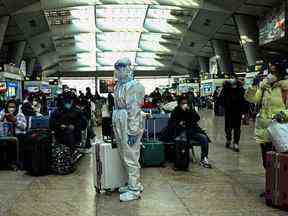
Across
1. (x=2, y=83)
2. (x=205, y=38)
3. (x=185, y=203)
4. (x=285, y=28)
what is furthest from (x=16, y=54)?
(x=185, y=203)

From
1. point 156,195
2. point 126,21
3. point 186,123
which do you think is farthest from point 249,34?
point 156,195

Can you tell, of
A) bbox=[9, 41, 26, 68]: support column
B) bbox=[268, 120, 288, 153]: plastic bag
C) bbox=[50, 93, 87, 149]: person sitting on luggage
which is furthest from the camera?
bbox=[9, 41, 26, 68]: support column

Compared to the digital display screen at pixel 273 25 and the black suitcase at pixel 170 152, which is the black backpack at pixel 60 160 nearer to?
the black suitcase at pixel 170 152

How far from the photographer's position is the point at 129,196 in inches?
226

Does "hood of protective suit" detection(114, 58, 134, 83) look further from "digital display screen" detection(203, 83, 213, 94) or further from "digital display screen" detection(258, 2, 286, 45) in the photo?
"digital display screen" detection(203, 83, 213, 94)

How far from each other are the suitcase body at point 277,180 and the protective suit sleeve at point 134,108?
1585 mm

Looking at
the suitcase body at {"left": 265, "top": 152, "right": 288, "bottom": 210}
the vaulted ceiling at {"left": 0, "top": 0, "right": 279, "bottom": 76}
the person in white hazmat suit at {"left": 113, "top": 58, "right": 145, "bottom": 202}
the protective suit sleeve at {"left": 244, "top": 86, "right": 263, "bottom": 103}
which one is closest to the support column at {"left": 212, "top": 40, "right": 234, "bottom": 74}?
the vaulted ceiling at {"left": 0, "top": 0, "right": 279, "bottom": 76}

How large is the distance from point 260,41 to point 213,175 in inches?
852

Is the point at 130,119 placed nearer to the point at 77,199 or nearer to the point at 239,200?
the point at 77,199

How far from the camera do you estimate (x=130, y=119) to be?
5809 mm

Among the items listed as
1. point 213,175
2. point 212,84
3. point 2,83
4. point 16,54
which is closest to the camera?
point 213,175

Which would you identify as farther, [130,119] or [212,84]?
[212,84]

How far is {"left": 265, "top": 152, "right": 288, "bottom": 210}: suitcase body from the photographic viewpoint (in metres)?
5.15

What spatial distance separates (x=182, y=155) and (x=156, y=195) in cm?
188
